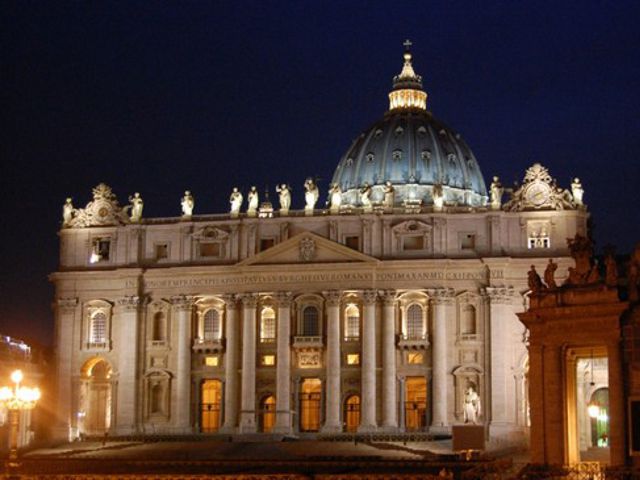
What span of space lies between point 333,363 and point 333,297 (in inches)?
183

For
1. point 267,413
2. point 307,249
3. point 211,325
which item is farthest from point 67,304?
point 307,249

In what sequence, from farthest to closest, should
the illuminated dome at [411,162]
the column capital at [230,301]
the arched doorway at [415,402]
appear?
the illuminated dome at [411,162]
the column capital at [230,301]
the arched doorway at [415,402]

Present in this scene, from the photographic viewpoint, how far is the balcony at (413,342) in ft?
311

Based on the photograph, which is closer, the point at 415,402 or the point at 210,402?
the point at 415,402

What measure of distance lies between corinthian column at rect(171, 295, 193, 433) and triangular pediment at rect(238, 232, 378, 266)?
5411 millimetres

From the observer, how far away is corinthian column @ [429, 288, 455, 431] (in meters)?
93.2

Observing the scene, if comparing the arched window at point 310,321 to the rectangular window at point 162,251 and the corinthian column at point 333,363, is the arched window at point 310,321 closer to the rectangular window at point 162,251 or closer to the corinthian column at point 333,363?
the corinthian column at point 333,363

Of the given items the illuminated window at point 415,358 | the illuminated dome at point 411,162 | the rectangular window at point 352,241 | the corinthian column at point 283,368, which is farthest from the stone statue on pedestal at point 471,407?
the illuminated dome at point 411,162

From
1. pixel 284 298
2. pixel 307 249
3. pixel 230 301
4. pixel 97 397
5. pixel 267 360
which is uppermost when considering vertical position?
pixel 307 249

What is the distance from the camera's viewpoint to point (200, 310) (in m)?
99.4

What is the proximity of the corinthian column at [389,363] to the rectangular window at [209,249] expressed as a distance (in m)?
13.2

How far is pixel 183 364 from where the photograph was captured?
9775 centimetres

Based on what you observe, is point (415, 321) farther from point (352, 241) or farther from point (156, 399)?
point (156, 399)

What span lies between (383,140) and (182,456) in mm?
60346
